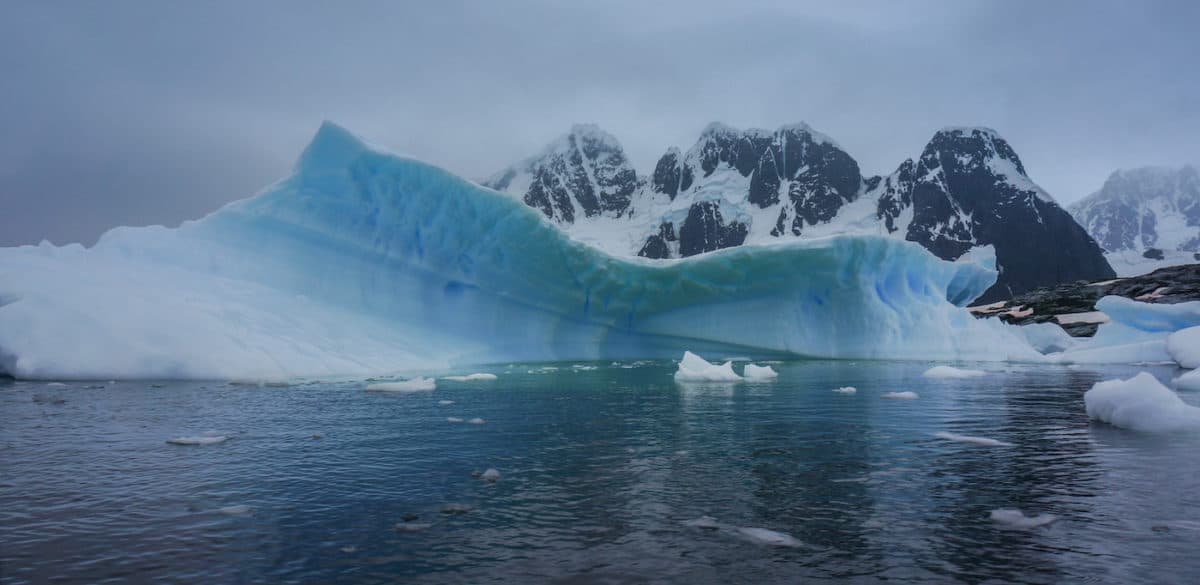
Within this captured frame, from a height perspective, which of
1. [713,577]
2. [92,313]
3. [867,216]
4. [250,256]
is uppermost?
[867,216]

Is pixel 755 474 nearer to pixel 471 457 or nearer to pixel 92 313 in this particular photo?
pixel 471 457

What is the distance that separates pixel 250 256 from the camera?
72.7 ft

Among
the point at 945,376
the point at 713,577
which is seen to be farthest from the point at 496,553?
the point at 945,376

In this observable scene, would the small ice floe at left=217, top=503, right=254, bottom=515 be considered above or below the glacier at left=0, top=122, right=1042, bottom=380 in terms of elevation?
below

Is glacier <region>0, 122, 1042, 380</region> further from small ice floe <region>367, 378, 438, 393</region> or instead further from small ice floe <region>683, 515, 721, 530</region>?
small ice floe <region>683, 515, 721, 530</region>

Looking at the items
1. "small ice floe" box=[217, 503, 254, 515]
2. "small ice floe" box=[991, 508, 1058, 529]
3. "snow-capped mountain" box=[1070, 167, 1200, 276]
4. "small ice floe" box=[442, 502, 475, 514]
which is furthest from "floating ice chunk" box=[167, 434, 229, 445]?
"snow-capped mountain" box=[1070, 167, 1200, 276]

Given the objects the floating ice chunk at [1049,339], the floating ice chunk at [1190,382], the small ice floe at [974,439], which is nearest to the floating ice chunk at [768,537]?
the small ice floe at [974,439]

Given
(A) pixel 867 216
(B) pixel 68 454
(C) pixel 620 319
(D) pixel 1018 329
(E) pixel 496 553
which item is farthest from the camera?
(A) pixel 867 216

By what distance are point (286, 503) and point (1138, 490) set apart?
770 centimetres

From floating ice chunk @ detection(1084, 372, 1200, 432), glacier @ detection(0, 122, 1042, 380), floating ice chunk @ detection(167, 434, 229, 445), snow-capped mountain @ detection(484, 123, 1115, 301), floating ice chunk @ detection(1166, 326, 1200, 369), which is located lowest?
floating ice chunk @ detection(167, 434, 229, 445)

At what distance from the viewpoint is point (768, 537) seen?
477cm

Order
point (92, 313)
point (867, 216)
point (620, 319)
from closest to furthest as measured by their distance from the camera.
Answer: point (92, 313)
point (620, 319)
point (867, 216)

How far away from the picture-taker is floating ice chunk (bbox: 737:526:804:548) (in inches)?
183

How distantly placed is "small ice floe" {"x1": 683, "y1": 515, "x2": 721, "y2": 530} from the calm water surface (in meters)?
0.08
